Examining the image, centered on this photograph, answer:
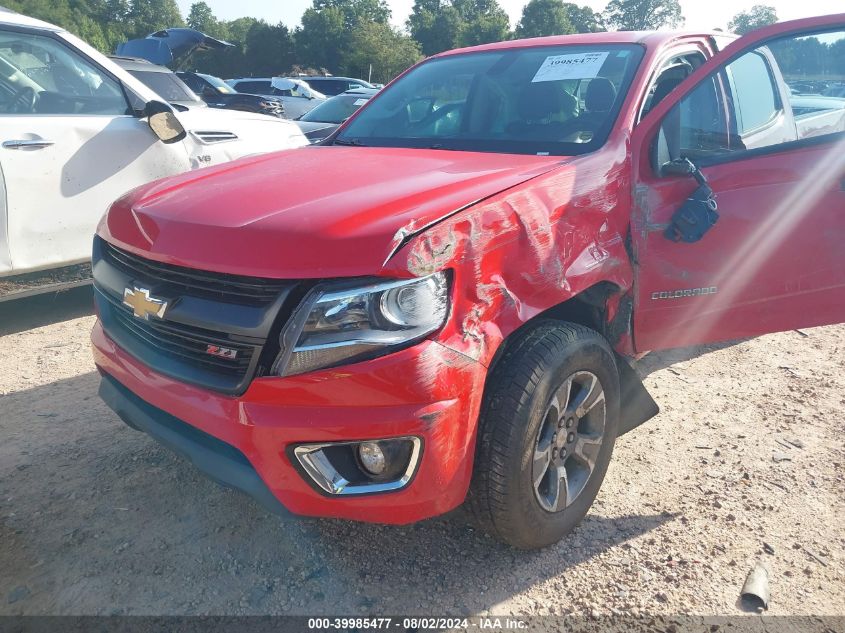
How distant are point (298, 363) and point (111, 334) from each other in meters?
0.97

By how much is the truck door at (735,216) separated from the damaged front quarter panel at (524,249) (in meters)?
0.20

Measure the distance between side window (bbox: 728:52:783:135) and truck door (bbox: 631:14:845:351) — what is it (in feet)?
0.94

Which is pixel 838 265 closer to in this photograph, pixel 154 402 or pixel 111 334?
pixel 154 402

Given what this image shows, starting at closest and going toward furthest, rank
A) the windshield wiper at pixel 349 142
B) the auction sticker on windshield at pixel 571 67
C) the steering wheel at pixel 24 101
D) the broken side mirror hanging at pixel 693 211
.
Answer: the broken side mirror hanging at pixel 693 211 → the auction sticker on windshield at pixel 571 67 → the windshield wiper at pixel 349 142 → the steering wheel at pixel 24 101

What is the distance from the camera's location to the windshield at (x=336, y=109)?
8.65 meters

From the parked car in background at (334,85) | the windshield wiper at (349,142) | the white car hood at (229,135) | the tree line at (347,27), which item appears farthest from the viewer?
the tree line at (347,27)

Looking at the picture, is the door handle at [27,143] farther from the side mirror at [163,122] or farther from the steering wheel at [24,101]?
the side mirror at [163,122]

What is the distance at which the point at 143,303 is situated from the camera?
80.8 inches

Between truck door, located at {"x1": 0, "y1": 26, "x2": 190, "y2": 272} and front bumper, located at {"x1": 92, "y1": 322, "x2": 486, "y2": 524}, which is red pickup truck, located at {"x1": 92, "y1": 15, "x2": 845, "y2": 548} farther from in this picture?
truck door, located at {"x1": 0, "y1": 26, "x2": 190, "y2": 272}

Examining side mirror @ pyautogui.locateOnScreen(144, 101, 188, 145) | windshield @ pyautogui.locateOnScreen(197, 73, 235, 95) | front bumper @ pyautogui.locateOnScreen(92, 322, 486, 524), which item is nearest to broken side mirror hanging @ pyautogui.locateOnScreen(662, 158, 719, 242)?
front bumper @ pyautogui.locateOnScreen(92, 322, 486, 524)

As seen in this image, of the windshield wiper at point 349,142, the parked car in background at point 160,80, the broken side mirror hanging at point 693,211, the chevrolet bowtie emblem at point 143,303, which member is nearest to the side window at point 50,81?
the windshield wiper at point 349,142

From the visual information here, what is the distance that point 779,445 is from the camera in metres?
3.09

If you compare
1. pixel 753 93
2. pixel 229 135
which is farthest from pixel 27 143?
pixel 753 93

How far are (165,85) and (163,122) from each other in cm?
359
